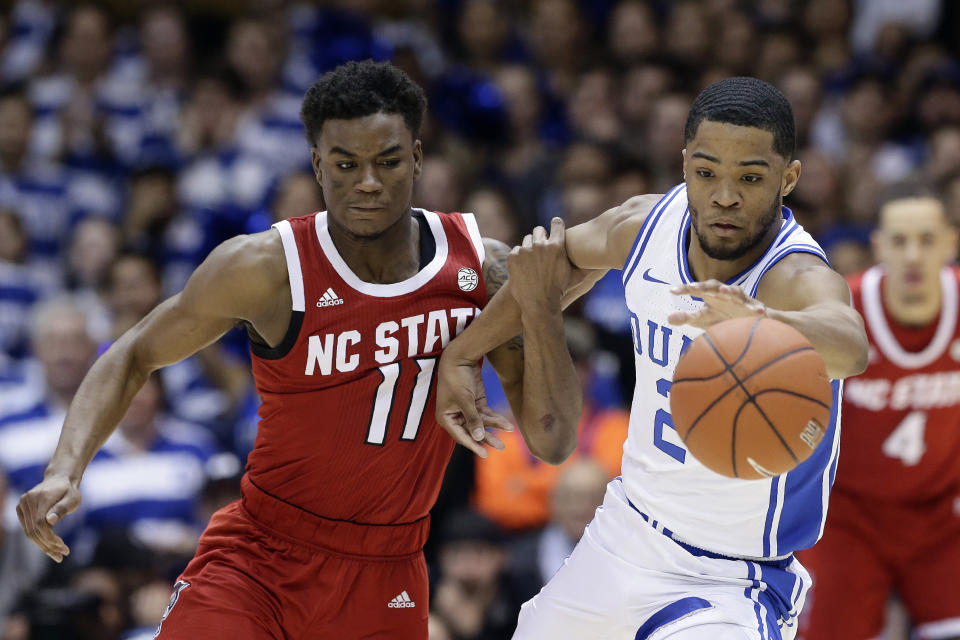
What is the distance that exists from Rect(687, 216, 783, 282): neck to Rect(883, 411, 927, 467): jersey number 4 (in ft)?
7.11

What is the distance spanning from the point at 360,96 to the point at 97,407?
134 cm

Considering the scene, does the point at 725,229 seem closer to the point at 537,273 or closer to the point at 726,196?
the point at 726,196

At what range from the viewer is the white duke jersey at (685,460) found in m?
3.82

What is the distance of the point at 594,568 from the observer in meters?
4.03

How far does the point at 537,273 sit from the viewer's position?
4.19 metres

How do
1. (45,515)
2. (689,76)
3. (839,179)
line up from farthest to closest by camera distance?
1. (689,76)
2. (839,179)
3. (45,515)

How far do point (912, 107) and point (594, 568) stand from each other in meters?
6.56

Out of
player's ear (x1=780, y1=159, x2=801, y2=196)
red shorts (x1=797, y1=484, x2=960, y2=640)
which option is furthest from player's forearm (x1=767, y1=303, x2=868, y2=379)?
red shorts (x1=797, y1=484, x2=960, y2=640)

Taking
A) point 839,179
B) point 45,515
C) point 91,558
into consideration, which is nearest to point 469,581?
point 91,558

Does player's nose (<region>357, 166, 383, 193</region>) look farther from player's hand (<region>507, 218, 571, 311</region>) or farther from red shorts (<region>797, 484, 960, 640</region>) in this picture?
red shorts (<region>797, 484, 960, 640</region>)

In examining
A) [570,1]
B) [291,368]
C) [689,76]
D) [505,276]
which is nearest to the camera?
[291,368]

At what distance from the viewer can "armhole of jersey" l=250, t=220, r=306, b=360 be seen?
415cm

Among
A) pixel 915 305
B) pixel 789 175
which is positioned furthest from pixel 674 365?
pixel 915 305

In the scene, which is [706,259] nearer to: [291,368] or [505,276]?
[505,276]
